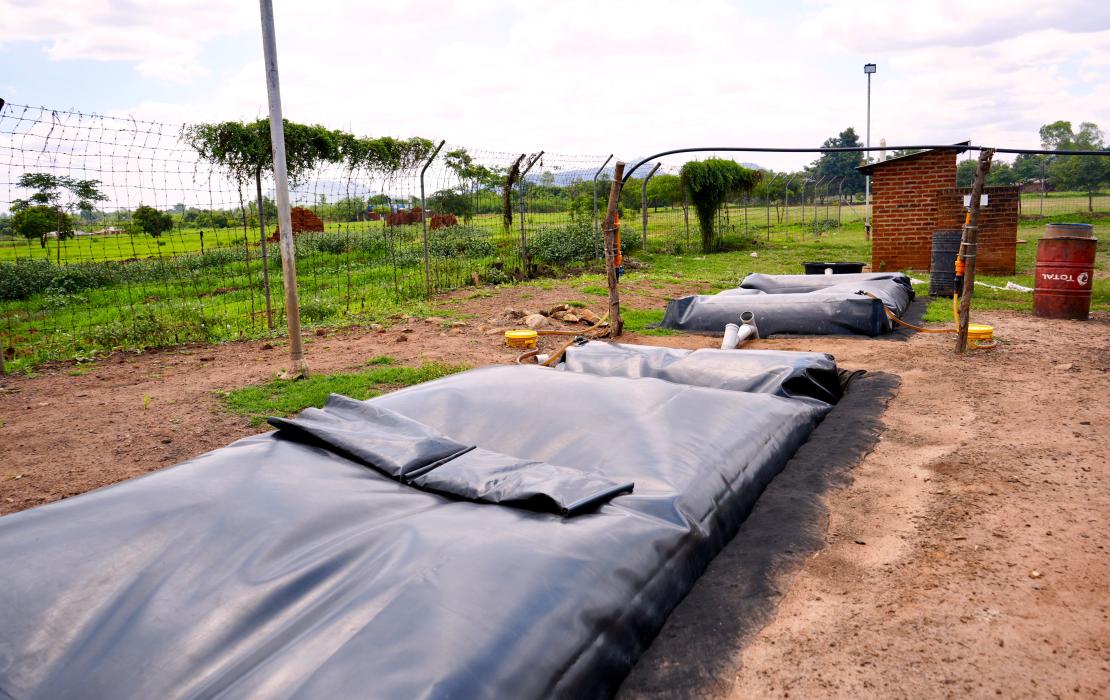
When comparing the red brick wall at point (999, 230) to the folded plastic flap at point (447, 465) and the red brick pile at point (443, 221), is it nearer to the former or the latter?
the red brick pile at point (443, 221)

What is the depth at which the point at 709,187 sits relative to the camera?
643 inches

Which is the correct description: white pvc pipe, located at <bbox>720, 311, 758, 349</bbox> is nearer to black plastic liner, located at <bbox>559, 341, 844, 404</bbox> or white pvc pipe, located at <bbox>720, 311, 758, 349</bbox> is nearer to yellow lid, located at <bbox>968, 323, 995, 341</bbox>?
black plastic liner, located at <bbox>559, 341, 844, 404</bbox>

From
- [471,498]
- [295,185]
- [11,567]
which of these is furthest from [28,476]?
[295,185]

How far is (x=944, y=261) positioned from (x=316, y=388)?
774 cm

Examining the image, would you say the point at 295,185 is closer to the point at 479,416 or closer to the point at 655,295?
the point at 655,295

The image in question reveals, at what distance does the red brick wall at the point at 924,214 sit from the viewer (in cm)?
1073

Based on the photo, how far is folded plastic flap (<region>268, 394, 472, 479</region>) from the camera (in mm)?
2504

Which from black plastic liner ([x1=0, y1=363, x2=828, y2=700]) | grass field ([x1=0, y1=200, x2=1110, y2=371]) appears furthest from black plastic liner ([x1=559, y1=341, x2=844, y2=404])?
grass field ([x1=0, y1=200, x2=1110, y2=371])

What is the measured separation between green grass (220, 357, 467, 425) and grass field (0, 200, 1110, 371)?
7.21 feet

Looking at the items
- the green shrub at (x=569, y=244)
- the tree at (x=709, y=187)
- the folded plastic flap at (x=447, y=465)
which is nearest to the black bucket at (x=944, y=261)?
the green shrub at (x=569, y=244)

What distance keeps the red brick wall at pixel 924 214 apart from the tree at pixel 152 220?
34.5 feet

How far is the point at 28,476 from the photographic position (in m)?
3.50

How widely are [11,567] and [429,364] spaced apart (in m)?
3.83

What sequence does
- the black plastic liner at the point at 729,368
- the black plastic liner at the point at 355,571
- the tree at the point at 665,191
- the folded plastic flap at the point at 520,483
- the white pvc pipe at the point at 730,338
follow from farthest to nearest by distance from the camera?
the tree at the point at 665,191
the white pvc pipe at the point at 730,338
the black plastic liner at the point at 729,368
the folded plastic flap at the point at 520,483
the black plastic liner at the point at 355,571
